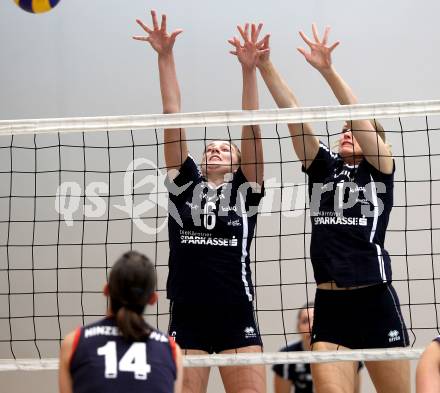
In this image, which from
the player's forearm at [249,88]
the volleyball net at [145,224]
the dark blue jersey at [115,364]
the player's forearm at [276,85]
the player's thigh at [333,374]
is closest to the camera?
the dark blue jersey at [115,364]

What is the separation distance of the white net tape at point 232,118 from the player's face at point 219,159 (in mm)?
124

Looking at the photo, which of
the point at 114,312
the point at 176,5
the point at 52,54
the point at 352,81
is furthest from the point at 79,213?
the point at 114,312

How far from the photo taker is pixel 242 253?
15.8ft

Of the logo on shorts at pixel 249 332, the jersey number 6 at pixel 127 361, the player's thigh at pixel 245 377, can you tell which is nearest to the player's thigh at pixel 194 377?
the player's thigh at pixel 245 377

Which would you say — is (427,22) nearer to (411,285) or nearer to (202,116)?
(411,285)

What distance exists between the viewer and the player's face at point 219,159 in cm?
498

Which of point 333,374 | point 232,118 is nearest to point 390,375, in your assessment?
point 333,374

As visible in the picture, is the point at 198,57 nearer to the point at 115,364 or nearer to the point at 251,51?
the point at 251,51

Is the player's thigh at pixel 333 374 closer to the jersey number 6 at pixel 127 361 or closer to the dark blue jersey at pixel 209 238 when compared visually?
the dark blue jersey at pixel 209 238

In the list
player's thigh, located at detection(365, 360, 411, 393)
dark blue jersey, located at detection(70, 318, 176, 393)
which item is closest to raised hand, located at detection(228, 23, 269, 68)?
player's thigh, located at detection(365, 360, 411, 393)

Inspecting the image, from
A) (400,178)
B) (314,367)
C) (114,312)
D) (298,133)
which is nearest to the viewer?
(114,312)

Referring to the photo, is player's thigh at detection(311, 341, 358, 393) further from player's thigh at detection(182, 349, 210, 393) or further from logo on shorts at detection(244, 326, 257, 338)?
player's thigh at detection(182, 349, 210, 393)

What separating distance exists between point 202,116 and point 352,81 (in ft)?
8.57

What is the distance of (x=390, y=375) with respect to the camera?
4.73 meters
